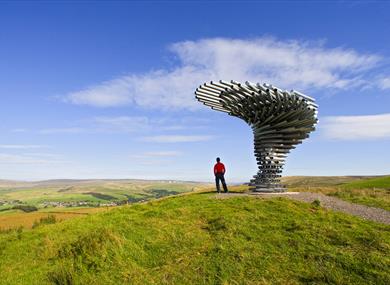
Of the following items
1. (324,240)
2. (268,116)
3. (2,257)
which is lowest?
(2,257)

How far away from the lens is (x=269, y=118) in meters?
18.4

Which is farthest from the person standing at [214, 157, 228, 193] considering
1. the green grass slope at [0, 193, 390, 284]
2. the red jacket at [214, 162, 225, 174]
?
the green grass slope at [0, 193, 390, 284]

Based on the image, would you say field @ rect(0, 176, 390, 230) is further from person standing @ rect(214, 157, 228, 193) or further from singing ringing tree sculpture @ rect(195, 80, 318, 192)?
person standing @ rect(214, 157, 228, 193)

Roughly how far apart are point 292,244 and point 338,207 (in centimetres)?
607

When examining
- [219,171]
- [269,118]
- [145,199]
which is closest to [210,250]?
[219,171]

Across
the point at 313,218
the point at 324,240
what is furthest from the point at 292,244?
the point at 313,218

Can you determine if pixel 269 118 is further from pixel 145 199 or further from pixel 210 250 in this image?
pixel 145 199

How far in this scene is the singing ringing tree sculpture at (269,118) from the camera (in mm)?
17734

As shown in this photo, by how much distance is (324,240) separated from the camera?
9.41 meters

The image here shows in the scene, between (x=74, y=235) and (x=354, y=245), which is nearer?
(x=354, y=245)

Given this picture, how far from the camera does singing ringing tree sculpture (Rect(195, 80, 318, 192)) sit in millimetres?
17734

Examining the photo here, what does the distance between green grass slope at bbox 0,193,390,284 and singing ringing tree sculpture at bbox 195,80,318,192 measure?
5.97 meters

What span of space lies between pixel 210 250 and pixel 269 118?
10.7 m

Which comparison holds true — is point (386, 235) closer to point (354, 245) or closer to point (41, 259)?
point (354, 245)
